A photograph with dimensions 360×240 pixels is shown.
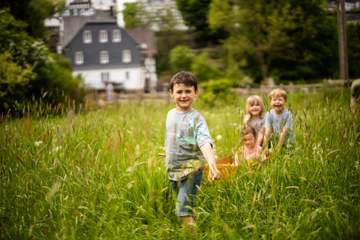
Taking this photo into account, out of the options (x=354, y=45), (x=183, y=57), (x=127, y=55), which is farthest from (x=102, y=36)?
(x=354, y=45)

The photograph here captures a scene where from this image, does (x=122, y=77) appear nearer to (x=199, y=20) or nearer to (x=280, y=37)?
(x=199, y=20)

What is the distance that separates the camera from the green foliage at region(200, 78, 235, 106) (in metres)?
16.0

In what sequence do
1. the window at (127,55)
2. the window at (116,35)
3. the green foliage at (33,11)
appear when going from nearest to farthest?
the green foliage at (33,11), the window at (116,35), the window at (127,55)

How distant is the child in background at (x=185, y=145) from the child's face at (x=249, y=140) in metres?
1.97

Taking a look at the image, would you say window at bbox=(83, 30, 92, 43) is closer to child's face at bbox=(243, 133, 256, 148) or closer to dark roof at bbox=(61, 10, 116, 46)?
dark roof at bbox=(61, 10, 116, 46)

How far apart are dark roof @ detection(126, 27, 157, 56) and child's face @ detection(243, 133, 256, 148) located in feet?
122

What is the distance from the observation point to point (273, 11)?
2806 centimetres

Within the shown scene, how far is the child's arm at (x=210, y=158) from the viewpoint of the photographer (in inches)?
103

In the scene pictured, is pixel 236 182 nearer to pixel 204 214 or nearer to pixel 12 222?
pixel 204 214

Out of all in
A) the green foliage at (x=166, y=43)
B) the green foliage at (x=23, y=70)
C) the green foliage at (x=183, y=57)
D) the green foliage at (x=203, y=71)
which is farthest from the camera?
the green foliage at (x=166, y=43)

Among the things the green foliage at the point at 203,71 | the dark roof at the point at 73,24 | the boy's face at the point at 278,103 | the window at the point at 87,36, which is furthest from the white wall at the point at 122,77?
the boy's face at the point at 278,103

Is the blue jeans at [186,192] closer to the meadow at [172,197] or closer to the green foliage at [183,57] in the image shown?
the meadow at [172,197]

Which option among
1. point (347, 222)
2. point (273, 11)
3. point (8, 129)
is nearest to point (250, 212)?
point (347, 222)

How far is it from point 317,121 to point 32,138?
2.87m
